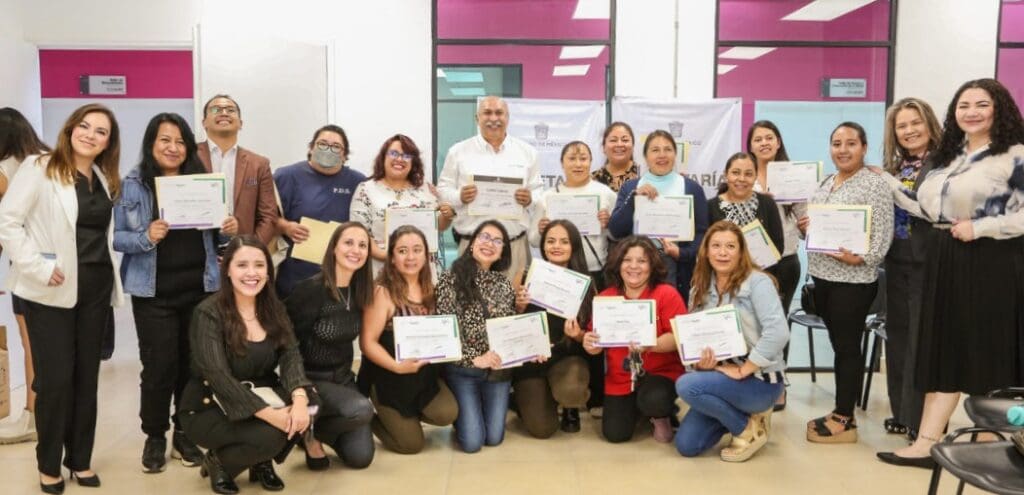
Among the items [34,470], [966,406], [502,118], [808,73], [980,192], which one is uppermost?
[808,73]

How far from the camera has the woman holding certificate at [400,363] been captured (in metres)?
3.82

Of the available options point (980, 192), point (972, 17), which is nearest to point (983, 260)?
point (980, 192)

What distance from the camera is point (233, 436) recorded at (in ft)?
10.6

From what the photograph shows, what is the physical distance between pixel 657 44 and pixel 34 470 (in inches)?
193

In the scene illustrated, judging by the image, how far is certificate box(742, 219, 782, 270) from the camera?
4.21 metres

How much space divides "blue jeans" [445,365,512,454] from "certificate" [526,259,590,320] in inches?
18.9

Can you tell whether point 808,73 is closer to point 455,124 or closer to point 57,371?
point 455,124

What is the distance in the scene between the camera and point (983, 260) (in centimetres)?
345

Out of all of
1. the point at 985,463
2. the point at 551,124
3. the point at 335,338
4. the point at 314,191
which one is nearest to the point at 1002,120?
the point at 985,463

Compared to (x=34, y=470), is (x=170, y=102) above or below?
above

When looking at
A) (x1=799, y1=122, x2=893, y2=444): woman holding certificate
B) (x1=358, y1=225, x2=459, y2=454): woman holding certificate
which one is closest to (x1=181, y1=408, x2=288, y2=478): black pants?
(x1=358, y1=225, x2=459, y2=454): woman holding certificate

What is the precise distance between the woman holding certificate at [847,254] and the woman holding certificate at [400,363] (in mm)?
2020

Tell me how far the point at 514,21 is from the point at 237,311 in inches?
151

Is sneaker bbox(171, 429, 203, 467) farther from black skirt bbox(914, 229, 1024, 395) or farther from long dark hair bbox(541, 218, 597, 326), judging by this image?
black skirt bbox(914, 229, 1024, 395)
